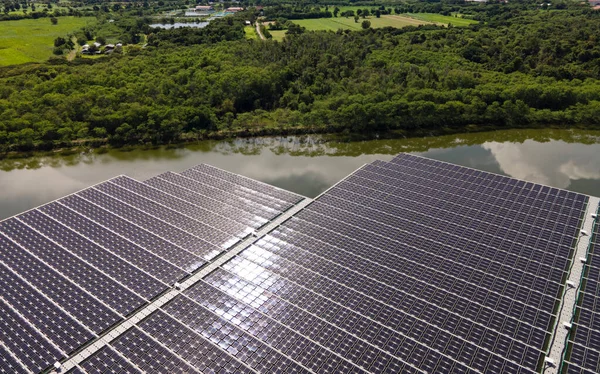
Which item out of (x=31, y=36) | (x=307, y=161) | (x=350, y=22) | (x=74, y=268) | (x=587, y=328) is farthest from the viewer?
(x=350, y=22)

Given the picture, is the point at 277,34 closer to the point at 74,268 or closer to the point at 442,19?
the point at 442,19

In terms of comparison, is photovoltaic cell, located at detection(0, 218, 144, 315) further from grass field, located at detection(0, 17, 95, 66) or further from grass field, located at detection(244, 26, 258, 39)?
grass field, located at detection(244, 26, 258, 39)

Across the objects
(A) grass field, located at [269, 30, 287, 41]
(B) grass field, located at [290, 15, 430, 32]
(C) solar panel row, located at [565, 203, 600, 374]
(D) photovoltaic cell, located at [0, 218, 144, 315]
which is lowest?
(C) solar panel row, located at [565, 203, 600, 374]

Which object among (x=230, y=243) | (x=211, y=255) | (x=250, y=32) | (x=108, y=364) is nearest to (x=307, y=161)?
(x=230, y=243)

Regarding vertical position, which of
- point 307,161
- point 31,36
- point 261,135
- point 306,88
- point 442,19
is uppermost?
point 442,19

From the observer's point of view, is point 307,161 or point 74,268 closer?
point 74,268

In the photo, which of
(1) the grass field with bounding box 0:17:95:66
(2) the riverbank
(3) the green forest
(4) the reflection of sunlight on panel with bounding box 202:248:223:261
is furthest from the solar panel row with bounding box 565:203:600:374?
(1) the grass field with bounding box 0:17:95:66
